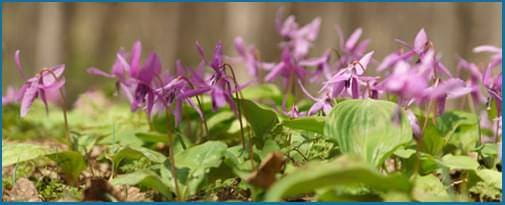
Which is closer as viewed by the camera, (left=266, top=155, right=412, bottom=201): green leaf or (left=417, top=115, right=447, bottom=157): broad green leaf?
(left=266, top=155, right=412, bottom=201): green leaf

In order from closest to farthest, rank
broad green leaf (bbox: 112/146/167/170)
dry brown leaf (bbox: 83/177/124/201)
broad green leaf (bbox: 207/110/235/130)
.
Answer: dry brown leaf (bbox: 83/177/124/201) < broad green leaf (bbox: 112/146/167/170) < broad green leaf (bbox: 207/110/235/130)

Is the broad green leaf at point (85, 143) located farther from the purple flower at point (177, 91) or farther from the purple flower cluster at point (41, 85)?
the purple flower at point (177, 91)

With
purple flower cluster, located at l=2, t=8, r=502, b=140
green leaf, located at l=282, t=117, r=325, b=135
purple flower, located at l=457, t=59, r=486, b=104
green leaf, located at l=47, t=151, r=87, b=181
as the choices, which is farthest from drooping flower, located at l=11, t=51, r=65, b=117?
purple flower, located at l=457, t=59, r=486, b=104

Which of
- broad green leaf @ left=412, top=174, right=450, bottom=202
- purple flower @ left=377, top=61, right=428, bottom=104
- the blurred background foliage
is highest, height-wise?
purple flower @ left=377, top=61, right=428, bottom=104

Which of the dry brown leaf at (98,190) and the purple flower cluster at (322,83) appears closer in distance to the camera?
the purple flower cluster at (322,83)

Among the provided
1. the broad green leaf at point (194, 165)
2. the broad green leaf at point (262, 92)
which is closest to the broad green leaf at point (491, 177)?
the broad green leaf at point (194, 165)

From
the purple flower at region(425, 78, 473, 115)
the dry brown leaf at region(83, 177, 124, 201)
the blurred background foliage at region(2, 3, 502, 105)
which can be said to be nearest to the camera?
the purple flower at region(425, 78, 473, 115)

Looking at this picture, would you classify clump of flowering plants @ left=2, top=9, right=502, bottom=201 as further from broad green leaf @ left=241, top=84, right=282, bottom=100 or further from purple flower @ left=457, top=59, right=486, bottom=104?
broad green leaf @ left=241, top=84, right=282, bottom=100
